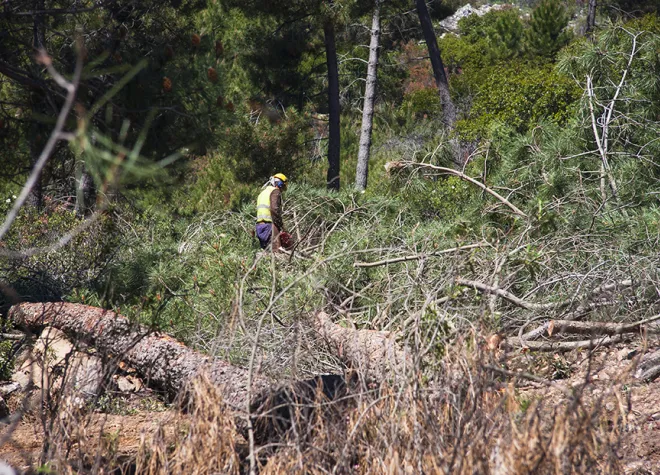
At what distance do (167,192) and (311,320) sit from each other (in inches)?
289

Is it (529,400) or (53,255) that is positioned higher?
(53,255)

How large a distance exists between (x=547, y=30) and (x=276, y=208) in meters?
19.9

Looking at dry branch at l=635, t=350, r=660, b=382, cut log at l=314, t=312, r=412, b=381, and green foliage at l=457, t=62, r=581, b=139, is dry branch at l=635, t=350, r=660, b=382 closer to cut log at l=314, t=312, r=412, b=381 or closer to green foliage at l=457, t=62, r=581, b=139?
cut log at l=314, t=312, r=412, b=381

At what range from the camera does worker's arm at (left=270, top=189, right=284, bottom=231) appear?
9383 mm

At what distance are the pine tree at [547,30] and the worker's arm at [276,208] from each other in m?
18.7

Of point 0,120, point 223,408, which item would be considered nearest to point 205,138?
point 0,120

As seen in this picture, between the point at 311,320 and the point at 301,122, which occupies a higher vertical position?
the point at 301,122

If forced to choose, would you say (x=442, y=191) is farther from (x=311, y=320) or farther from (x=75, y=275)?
(x=311, y=320)

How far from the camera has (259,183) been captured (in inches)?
586

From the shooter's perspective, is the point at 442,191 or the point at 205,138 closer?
the point at 442,191

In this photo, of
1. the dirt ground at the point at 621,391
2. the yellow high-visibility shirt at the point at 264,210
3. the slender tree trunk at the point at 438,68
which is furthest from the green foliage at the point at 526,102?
the dirt ground at the point at 621,391

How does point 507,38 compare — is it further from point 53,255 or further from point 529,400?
point 529,400

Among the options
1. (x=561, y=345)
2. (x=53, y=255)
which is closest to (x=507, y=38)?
(x=53, y=255)

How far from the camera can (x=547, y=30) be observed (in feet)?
86.9
